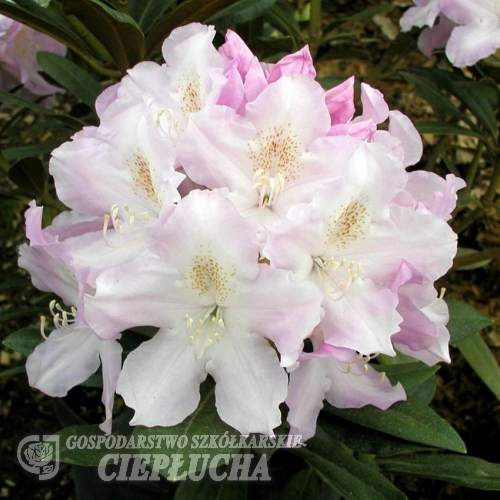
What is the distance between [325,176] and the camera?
28.0 inches

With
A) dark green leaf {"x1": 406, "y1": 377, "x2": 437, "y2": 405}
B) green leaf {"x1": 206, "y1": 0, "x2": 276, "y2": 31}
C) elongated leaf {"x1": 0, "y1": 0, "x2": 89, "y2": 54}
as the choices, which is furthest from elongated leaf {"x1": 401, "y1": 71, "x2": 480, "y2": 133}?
elongated leaf {"x1": 0, "y1": 0, "x2": 89, "y2": 54}

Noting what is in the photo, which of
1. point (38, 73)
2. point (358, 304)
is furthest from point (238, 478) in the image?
point (38, 73)

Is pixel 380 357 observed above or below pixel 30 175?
below

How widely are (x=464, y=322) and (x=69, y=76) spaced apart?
0.76 meters

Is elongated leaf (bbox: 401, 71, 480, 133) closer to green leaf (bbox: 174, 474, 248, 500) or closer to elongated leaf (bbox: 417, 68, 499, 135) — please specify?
elongated leaf (bbox: 417, 68, 499, 135)

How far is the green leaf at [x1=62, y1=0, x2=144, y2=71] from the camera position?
0.88 metres

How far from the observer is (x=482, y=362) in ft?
4.55

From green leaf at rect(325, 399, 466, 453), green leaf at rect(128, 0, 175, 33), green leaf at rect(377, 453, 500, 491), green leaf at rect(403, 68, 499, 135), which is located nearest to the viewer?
green leaf at rect(325, 399, 466, 453)

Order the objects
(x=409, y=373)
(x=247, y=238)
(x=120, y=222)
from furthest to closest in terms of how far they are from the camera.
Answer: (x=409, y=373) → (x=120, y=222) → (x=247, y=238)

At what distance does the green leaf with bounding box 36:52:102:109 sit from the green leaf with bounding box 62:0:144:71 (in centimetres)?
12

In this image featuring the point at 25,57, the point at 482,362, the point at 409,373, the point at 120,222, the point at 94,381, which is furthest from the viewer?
the point at 482,362

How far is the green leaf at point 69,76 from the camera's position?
3.67 ft

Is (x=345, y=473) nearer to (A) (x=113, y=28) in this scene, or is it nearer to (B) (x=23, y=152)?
(A) (x=113, y=28)

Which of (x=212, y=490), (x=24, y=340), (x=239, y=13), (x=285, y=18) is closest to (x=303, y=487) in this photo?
(x=212, y=490)
